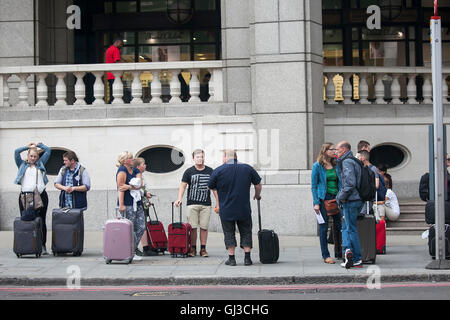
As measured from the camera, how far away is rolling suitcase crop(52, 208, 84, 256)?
43.1 feet

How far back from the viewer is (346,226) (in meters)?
11.7

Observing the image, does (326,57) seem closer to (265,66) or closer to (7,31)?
(265,66)

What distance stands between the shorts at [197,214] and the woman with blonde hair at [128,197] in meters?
0.75

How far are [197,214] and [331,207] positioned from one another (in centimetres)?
220

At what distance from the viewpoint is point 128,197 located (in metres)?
12.9

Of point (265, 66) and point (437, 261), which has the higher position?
point (265, 66)

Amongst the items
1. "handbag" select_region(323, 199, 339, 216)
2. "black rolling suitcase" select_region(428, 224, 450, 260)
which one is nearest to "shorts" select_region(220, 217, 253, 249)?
"handbag" select_region(323, 199, 339, 216)

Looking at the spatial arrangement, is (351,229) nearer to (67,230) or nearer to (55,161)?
(67,230)

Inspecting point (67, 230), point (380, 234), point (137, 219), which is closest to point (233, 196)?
point (137, 219)

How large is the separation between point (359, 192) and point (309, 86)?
194 inches

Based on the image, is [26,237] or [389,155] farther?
[389,155]

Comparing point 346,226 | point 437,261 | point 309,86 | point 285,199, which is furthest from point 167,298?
point 309,86

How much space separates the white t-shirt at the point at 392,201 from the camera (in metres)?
14.9

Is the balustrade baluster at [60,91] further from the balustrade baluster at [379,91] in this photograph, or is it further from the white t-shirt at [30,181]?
the balustrade baluster at [379,91]
